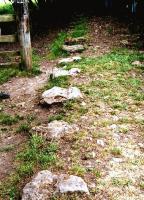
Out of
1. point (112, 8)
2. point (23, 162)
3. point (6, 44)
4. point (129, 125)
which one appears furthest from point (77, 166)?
point (112, 8)

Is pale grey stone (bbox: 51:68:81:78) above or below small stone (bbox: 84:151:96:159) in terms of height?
above

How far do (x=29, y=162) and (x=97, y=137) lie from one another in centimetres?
102

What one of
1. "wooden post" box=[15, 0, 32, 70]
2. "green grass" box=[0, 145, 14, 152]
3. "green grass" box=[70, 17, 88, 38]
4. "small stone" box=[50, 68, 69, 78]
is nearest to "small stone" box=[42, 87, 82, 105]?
"small stone" box=[50, 68, 69, 78]

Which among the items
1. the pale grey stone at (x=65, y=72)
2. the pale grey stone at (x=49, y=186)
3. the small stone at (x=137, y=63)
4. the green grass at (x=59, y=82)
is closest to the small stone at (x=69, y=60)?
the pale grey stone at (x=65, y=72)

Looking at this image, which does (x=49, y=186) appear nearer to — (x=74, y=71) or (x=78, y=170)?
(x=78, y=170)

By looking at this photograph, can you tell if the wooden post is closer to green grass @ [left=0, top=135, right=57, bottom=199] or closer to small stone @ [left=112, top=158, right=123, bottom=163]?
green grass @ [left=0, top=135, right=57, bottom=199]

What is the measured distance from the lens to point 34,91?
724 cm

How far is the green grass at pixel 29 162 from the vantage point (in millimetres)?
4297

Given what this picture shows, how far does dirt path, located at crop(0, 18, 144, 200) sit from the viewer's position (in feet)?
14.1

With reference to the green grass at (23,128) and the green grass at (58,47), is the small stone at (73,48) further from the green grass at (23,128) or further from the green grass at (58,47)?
the green grass at (23,128)

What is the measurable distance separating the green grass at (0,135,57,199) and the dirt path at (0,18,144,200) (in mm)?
121

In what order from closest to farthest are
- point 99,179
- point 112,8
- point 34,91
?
point 99,179, point 34,91, point 112,8

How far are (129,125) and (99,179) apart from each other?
1451 millimetres

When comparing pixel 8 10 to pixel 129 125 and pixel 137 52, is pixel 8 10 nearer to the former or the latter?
pixel 137 52
